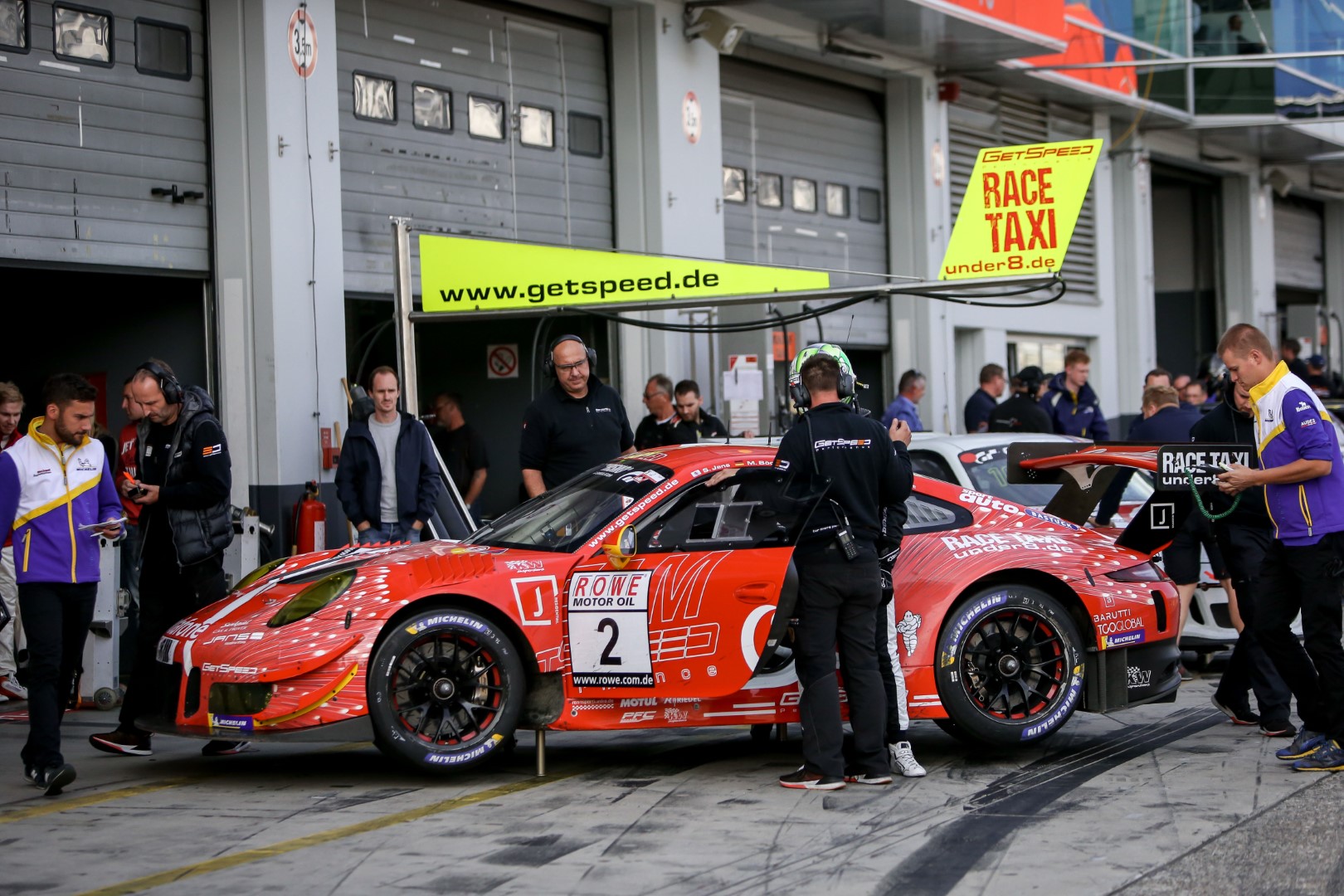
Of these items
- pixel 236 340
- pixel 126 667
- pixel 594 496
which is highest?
pixel 236 340

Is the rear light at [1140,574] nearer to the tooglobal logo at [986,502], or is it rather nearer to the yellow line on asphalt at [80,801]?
the tooglobal logo at [986,502]

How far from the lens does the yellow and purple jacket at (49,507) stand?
7.02 m

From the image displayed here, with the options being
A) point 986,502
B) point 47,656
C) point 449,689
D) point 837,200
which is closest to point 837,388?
point 986,502

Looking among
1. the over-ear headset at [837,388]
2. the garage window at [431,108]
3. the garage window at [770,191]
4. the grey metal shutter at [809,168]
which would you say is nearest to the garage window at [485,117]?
the garage window at [431,108]

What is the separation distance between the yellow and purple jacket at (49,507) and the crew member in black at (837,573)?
3.11 metres

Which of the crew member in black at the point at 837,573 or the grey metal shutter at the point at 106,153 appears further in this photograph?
the grey metal shutter at the point at 106,153

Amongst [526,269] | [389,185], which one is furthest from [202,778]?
[389,185]

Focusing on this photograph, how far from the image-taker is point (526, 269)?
35.9ft

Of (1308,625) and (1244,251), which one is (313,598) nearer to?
(1308,625)

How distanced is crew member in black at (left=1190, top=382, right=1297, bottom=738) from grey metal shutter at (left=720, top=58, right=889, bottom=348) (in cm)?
766

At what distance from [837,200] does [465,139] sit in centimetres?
593

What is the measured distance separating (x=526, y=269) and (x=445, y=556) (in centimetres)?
418

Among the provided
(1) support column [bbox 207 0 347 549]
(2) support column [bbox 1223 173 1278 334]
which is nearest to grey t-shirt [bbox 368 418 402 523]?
(1) support column [bbox 207 0 347 549]

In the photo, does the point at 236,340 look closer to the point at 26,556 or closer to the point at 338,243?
the point at 338,243
